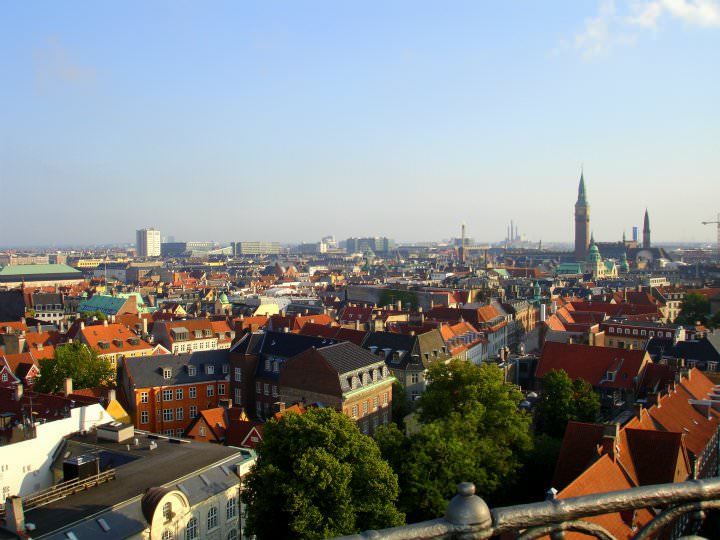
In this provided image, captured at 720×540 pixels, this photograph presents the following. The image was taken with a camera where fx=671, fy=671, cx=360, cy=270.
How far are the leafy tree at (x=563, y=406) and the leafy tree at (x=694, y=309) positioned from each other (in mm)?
54818

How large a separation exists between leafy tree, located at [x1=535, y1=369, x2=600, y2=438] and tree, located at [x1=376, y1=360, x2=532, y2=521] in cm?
361

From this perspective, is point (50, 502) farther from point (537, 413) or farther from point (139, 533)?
point (537, 413)

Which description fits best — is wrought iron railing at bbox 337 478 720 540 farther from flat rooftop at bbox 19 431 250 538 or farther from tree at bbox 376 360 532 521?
tree at bbox 376 360 532 521

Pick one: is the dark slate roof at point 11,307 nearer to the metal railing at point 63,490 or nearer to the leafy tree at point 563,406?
the metal railing at point 63,490

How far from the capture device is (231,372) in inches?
1820

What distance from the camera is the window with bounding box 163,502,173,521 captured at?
71.6ft

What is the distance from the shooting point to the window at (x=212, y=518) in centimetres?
2444

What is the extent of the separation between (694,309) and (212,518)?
80.4 metres

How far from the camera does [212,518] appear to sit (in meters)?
24.6

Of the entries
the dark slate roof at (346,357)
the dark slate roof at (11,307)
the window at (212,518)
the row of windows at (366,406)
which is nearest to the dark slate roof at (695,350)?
Result: the row of windows at (366,406)

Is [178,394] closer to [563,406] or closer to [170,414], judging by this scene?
[170,414]

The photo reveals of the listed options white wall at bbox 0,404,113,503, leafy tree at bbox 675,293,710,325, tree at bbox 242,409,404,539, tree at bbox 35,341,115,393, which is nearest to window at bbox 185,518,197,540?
tree at bbox 242,409,404,539

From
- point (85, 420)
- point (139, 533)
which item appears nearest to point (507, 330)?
point (85, 420)

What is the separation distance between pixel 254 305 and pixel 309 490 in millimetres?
70500
